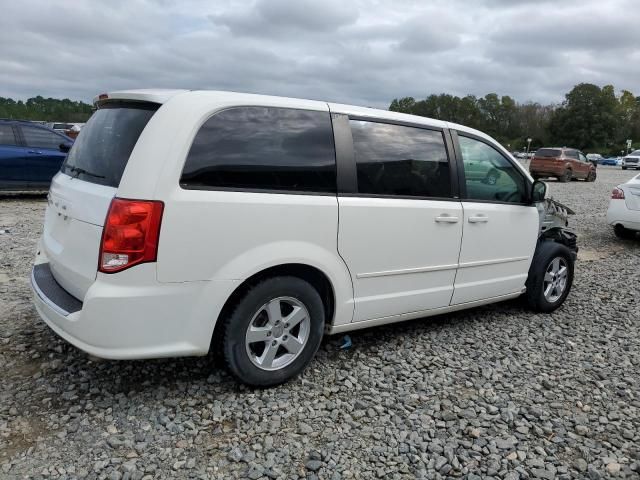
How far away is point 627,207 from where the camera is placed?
336 inches

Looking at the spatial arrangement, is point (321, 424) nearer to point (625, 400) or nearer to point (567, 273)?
point (625, 400)

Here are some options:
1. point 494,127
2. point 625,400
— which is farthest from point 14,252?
point 494,127

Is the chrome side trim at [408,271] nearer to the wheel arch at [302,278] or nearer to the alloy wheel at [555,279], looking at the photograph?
the wheel arch at [302,278]

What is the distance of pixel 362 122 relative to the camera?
3.52m

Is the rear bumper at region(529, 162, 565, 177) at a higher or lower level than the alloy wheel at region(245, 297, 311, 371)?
higher

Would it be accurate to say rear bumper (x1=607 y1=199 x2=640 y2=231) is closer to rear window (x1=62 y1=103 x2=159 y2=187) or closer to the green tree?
rear window (x1=62 y1=103 x2=159 y2=187)

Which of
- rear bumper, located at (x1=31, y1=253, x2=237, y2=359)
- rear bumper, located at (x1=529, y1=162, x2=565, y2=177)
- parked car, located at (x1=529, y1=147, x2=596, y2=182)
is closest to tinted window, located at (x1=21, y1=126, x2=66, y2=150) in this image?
rear bumper, located at (x1=31, y1=253, x2=237, y2=359)

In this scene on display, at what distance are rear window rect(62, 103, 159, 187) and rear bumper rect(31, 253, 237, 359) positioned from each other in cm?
58

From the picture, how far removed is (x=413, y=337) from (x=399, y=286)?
689 mm

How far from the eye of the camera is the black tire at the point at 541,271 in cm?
476

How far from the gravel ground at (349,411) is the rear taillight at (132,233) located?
2.98ft

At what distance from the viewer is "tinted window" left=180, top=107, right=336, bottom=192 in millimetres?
2832

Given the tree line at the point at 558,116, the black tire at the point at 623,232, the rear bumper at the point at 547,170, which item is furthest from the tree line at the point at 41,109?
the black tire at the point at 623,232

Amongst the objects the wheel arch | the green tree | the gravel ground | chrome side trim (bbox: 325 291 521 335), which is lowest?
the gravel ground
